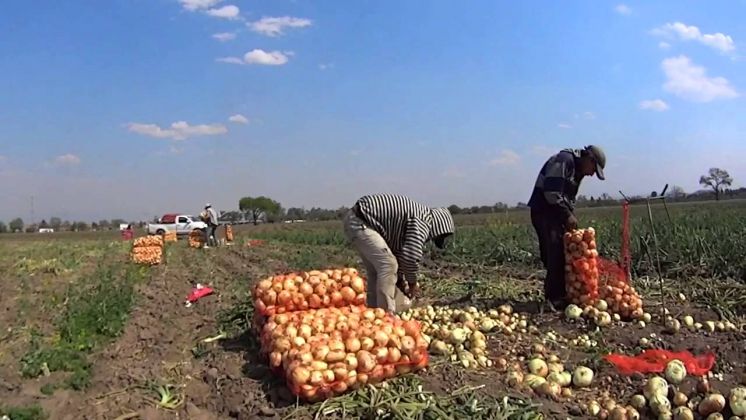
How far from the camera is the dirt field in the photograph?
14.6ft

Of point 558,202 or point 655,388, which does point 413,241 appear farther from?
→ point 655,388

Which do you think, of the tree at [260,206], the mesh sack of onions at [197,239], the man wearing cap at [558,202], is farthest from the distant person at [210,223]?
the tree at [260,206]

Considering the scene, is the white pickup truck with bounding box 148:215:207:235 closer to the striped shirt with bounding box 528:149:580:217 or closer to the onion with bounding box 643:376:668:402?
the striped shirt with bounding box 528:149:580:217

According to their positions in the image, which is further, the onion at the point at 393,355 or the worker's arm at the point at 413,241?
the worker's arm at the point at 413,241

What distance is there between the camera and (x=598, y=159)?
649cm

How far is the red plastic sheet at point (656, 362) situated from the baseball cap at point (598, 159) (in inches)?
80.7

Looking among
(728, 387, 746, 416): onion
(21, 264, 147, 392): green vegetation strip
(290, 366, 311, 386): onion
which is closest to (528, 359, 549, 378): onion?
(728, 387, 746, 416): onion

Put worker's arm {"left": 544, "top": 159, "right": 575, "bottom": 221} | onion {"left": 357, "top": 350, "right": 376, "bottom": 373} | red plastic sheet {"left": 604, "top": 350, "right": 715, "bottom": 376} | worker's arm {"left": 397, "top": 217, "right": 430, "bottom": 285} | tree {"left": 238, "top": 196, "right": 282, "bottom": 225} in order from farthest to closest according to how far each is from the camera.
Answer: tree {"left": 238, "top": 196, "right": 282, "bottom": 225} → worker's arm {"left": 544, "top": 159, "right": 575, "bottom": 221} → worker's arm {"left": 397, "top": 217, "right": 430, "bottom": 285} → red plastic sheet {"left": 604, "top": 350, "right": 715, "bottom": 376} → onion {"left": 357, "top": 350, "right": 376, "bottom": 373}

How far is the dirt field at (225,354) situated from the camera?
4.44 m

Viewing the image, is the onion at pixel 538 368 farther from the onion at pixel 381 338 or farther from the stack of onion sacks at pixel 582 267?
the stack of onion sacks at pixel 582 267

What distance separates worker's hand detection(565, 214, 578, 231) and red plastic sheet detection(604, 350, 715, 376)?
1822 millimetres

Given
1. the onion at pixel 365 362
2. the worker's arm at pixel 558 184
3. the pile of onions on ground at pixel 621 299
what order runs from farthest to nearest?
the worker's arm at pixel 558 184, the pile of onions on ground at pixel 621 299, the onion at pixel 365 362

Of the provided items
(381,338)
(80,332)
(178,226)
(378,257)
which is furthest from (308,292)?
(178,226)

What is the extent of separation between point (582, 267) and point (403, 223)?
1.84 m
